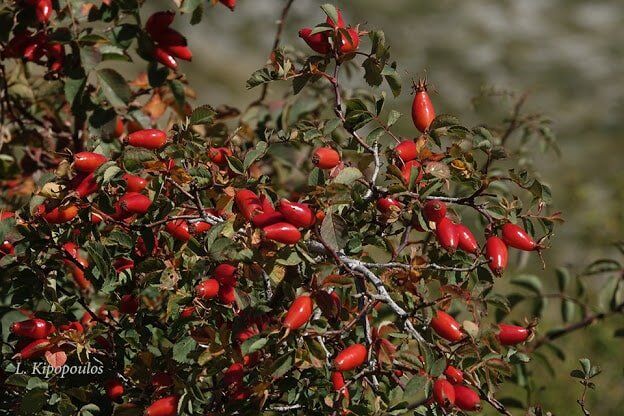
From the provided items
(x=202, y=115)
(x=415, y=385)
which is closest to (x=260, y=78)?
(x=202, y=115)

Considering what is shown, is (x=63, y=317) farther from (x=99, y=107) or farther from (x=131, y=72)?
(x=131, y=72)

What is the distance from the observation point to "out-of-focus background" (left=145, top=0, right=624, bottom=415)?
806cm

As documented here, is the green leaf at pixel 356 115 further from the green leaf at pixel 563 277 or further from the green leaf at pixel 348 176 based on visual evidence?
the green leaf at pixel 563 277

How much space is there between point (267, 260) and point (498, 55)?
960cm

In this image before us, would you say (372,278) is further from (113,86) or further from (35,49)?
(35,49)

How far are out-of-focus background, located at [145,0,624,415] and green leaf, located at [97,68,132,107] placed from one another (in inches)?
186

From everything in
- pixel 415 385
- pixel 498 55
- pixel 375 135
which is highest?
pixel 375 135

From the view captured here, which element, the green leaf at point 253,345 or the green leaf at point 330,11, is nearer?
the green leaf at point 253,345

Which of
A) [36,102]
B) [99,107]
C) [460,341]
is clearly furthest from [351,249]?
[36,102]

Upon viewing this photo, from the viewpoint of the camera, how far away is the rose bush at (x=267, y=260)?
49.8 inches

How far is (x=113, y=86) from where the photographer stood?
164cm

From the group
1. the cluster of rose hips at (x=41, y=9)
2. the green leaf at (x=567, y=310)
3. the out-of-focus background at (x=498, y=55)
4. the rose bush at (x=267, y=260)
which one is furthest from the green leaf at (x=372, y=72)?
the out-of-focus background at (x=498, y=55)

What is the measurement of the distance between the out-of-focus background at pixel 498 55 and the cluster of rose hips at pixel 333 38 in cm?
480

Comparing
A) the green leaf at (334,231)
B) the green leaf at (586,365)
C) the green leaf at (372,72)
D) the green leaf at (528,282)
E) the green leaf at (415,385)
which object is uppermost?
the green leaf at (372,72)
